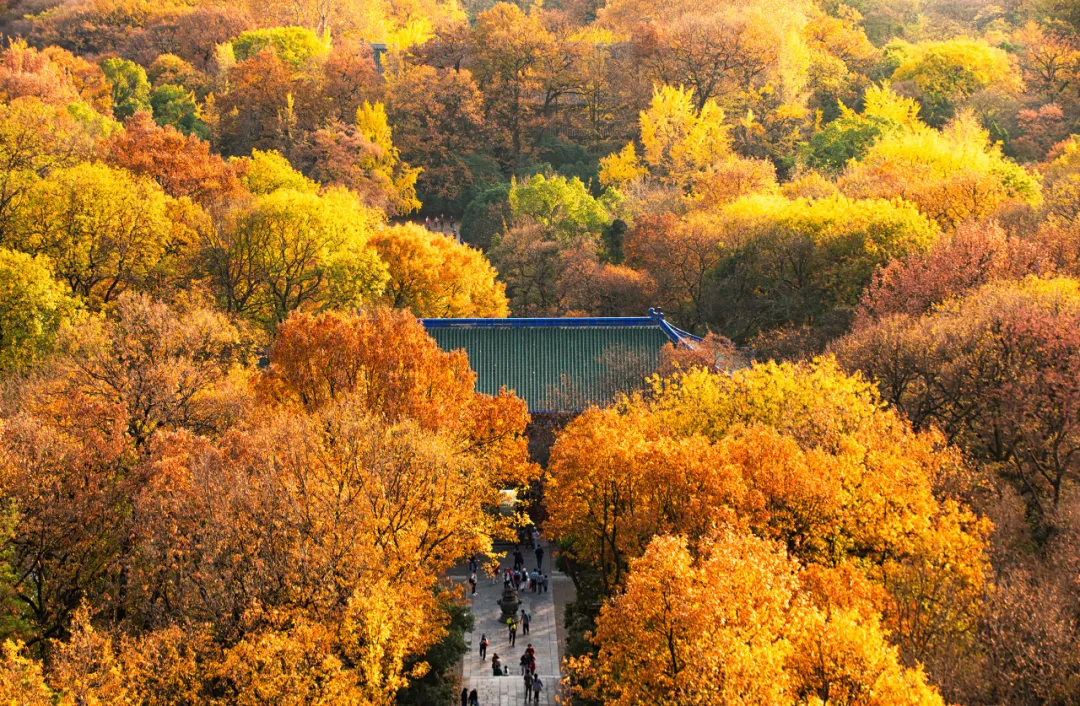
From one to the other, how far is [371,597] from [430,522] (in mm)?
4634

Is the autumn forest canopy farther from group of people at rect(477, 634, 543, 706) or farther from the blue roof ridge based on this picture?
the blue roof ridge

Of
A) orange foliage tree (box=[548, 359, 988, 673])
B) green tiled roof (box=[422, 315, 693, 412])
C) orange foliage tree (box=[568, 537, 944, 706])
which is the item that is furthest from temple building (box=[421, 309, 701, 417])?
orange foliage tree (box=[568, 537, 944, 706])

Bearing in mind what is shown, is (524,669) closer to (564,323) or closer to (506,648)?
(506,648)

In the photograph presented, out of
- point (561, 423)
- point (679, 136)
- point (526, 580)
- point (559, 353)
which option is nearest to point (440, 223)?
point (679, 136)

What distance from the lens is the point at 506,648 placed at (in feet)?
A: 107

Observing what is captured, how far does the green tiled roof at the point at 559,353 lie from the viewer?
3966 cm

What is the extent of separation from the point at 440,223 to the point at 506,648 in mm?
45543

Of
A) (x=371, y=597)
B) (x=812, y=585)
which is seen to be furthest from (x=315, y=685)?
(x=812, y=585)

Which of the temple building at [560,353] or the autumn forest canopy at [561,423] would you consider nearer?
the autumn forest canopy at [561,423]

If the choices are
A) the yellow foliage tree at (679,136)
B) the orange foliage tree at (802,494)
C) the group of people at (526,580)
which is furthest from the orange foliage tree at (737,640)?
the yellow foliage tree at (679,136)

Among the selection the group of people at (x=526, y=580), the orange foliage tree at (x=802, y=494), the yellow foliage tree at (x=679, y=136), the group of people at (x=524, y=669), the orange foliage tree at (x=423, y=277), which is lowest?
the group of people at (x=524, y=669)

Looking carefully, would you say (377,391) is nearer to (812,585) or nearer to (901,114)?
(812,585)

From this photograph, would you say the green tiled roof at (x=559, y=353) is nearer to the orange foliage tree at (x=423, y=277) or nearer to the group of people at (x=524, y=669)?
the orange foliage tree at (x=423, y=277)

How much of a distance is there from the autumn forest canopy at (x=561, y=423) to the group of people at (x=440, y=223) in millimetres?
4082
